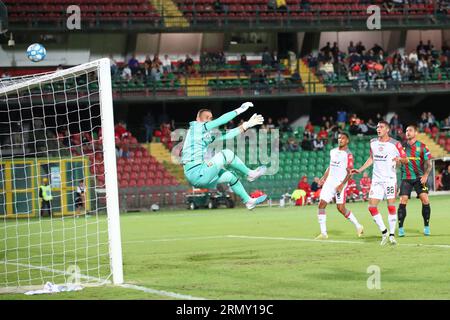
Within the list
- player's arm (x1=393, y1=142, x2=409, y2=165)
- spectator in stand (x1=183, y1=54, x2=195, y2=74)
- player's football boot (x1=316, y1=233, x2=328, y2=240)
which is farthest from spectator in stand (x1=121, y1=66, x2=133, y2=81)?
player's arm (x1=393, y1=142, x2=409, y2=165)

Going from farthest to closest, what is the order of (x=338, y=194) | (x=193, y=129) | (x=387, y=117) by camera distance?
(x=387, y=117)
(x=338, y=194)
(x=193, y=129)

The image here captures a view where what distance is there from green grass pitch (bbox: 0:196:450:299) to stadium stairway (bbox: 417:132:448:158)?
73.0 ft

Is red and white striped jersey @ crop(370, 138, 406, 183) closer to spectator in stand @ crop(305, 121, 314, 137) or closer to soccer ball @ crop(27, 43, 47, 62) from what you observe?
soccer ball @ crop(27, 43, 47, 62)

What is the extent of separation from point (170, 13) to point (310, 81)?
25.9 ft

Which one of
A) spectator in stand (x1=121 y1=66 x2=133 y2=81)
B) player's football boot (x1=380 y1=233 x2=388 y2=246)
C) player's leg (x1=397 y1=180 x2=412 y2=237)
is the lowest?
player's football boot (x1=380 y1=233 x2=388 y2=246)

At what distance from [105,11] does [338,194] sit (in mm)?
28796

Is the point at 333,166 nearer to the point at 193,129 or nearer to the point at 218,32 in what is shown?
the point at 193,129

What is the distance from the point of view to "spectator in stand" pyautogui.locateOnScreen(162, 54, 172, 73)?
154ft

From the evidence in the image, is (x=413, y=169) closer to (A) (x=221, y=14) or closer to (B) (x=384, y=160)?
(B) (x=384, y=160)

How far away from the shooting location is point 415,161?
1908 cm

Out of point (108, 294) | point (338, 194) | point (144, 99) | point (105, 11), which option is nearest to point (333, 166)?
point (338, 194)

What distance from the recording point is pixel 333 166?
1964cm

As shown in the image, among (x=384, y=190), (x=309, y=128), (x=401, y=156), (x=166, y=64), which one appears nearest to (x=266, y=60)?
(x=309, y=128)

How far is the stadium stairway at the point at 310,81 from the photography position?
4704cm
